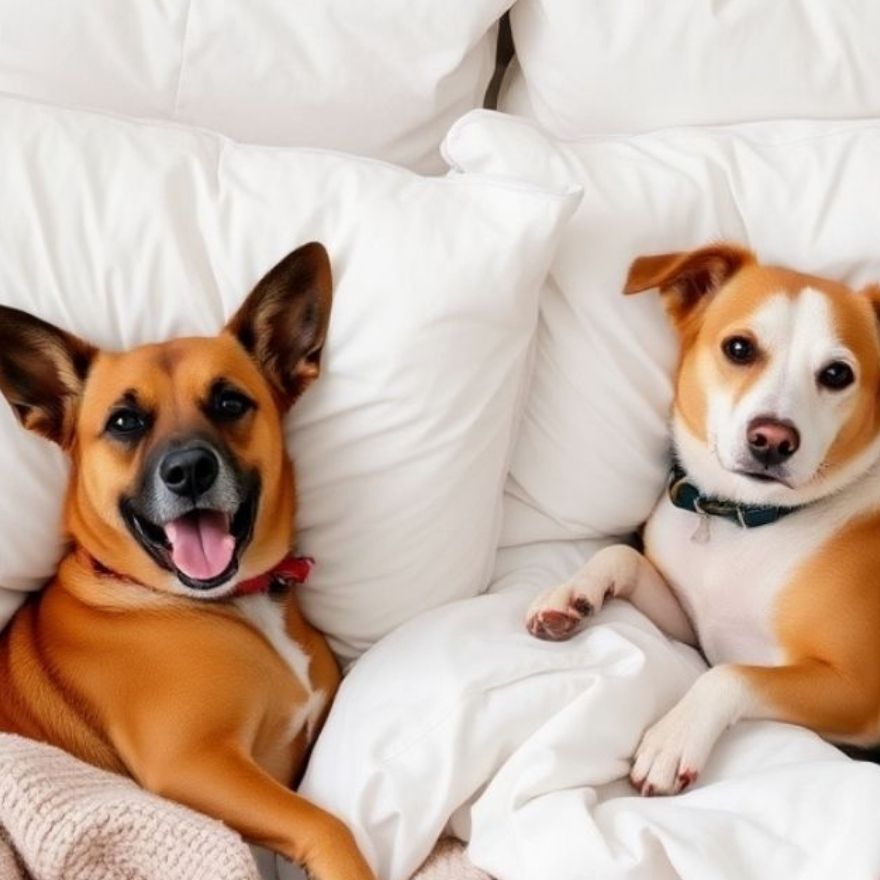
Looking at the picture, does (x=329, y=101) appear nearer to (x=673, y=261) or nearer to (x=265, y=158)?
(x=265, y=158)

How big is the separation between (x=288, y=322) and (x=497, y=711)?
0.62 m

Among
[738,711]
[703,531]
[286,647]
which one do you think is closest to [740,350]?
[703,531]

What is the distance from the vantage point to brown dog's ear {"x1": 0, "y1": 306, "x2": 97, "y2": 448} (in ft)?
5.42

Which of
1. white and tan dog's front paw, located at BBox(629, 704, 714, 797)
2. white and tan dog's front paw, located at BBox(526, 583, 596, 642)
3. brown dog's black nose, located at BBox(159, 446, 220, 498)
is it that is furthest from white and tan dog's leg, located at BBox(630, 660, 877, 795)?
brown dog's black nose, located at BBox(159, 446, 220, 498)

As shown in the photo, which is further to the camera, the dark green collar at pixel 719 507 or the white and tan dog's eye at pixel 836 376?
the dark green collar at pixel 719 507

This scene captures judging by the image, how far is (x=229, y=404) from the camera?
1.69 m

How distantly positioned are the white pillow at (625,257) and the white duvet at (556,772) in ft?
0.84

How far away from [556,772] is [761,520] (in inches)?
22.6

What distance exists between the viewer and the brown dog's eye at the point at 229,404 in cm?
167

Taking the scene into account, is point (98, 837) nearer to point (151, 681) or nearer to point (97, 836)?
point (97, 836)

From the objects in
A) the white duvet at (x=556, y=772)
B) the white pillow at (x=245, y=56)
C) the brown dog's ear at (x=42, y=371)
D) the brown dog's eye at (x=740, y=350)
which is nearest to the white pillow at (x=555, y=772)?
the white duvet at (x=556, y=772)

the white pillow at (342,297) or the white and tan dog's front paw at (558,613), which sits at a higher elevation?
the white pillow at (342,297)

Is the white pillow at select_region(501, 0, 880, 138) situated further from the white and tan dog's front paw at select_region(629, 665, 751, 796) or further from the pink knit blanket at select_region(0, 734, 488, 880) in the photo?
the pink knit blanket at select_region(0, 734, 488, 880)

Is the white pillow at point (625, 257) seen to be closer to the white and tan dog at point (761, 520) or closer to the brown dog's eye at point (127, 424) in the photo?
the white and tan dog at point (761, 520)
